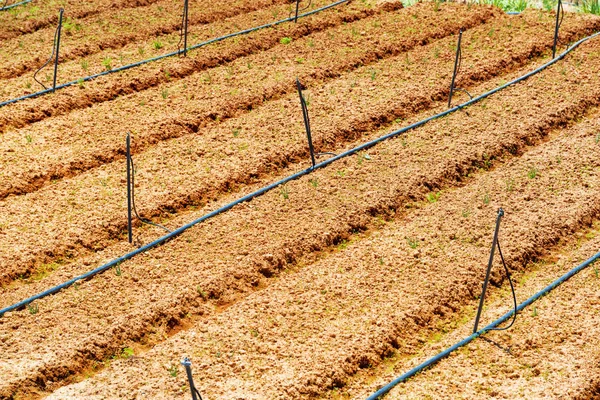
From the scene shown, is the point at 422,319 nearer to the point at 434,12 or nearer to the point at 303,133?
the point at 303,133

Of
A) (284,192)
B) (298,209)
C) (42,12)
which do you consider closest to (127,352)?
(298,209)

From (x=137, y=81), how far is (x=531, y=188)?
545 cm

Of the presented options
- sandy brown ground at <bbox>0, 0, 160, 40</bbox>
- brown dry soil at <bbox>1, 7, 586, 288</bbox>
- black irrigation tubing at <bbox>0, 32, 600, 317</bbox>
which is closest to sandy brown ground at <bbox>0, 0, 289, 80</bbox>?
sandy brown ground at <bbox>0, 0, 160, 40</bbox>

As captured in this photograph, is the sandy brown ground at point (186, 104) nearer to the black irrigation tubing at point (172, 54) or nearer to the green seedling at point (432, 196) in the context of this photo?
the black irrigation tubing at point (172, 54)

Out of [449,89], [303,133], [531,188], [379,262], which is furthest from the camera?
[449,89]

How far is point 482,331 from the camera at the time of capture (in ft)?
24.0

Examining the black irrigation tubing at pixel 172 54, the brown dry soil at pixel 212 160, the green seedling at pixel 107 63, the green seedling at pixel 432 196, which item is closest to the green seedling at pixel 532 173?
the green seedling at pixel 432 196

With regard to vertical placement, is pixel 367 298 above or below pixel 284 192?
below

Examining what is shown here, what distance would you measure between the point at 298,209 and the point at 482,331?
8.40 ft

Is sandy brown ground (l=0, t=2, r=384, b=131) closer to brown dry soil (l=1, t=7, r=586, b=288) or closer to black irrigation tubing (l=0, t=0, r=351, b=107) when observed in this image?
black irrigation tubing (l=0, t=0, r=351, b=107)

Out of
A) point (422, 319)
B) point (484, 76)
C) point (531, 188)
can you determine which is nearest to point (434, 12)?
→ point (484, 76)

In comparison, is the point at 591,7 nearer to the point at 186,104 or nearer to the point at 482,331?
the point at 186,104

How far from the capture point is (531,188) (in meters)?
9.37

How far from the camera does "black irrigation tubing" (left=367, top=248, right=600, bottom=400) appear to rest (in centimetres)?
678
